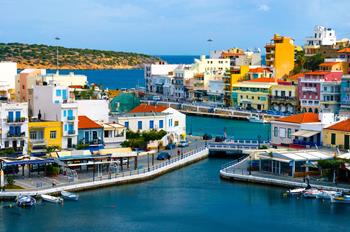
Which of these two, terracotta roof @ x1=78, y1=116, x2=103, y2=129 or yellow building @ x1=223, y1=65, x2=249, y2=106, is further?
yellow building @ x1=223, y1=65, x2=249, y2=106

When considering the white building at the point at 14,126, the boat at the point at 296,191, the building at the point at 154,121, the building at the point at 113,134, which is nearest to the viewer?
the boat at the point at 296,191

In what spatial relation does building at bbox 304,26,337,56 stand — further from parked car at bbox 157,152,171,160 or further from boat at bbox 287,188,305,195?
boat at bbox 287,188,305,195

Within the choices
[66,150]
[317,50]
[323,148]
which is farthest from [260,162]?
[317,50]

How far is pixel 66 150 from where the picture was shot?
44.5m

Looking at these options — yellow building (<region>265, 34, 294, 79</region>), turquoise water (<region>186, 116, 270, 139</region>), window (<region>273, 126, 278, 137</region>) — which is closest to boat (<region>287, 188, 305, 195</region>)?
window (<region>273, 126, 278, 137</region>)

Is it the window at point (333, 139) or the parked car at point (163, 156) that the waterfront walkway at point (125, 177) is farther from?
the window at point (333, 139)

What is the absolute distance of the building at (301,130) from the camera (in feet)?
152

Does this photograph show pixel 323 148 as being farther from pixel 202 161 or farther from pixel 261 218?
pixel 261 218

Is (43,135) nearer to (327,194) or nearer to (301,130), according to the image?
(301,130)

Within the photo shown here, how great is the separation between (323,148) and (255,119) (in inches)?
1414

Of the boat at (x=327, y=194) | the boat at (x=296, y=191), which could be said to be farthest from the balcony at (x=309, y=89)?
the boat at (x=327, y=194)

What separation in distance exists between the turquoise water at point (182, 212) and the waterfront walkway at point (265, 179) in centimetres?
56

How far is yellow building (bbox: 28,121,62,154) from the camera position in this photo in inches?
1746

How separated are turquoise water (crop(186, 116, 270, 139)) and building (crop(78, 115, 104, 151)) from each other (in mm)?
A: 19142
